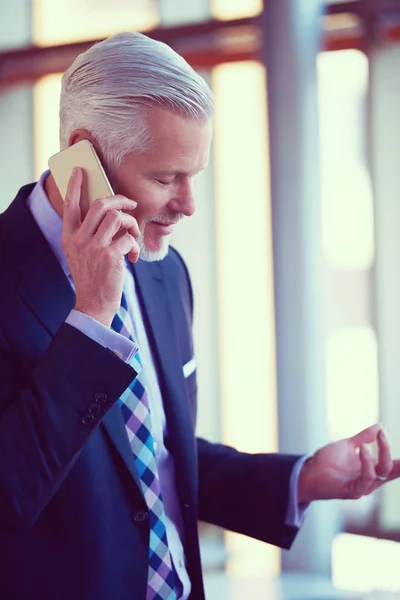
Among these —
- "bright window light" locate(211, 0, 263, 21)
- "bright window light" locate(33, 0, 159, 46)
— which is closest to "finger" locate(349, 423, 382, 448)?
"bright window light" locate(211, 0, 263, 21)

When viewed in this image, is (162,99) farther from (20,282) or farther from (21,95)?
(21,95)

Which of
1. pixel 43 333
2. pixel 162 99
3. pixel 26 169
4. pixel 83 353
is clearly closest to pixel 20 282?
pixel 43 333

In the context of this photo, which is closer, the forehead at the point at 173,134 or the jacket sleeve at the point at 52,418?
the jacket sleeve at the point at 52,418

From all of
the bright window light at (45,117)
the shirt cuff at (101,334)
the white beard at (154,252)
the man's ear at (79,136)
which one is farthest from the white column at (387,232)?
the shirt cuff at (101,334)

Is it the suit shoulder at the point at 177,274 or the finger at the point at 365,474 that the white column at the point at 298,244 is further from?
the finger at the point at 365,474

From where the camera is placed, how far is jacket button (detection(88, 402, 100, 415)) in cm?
88

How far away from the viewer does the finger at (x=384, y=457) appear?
3.69 feet

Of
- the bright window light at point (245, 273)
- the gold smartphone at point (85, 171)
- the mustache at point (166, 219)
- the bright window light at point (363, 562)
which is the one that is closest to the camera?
the gold smartphone at point (85, 171)

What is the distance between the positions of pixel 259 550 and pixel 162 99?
2201mm

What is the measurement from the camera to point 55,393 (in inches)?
34.1

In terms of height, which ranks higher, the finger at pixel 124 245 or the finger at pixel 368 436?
the finger at pixel 124 245

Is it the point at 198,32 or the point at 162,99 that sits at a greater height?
the point at 198,32

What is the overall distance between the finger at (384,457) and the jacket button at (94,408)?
473 millimetres

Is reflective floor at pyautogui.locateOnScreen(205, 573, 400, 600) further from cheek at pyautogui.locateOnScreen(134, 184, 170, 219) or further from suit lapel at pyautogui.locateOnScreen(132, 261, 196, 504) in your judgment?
cheek at pyautogui.locateOnScreen(134, 184, 170, 219)
